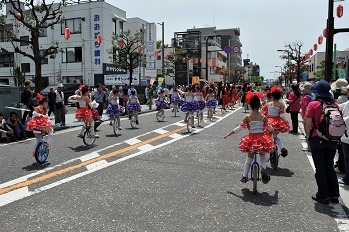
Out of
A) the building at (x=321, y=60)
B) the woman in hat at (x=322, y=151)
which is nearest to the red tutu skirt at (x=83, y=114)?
the woman in hat at (x=322, y=151)

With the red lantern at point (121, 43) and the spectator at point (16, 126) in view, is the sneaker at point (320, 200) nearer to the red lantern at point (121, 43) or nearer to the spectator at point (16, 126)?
the spectator at point (16, 126)

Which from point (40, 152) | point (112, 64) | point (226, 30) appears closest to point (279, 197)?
point (40, 152)

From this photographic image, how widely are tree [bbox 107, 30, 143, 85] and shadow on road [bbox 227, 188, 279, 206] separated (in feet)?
92.8

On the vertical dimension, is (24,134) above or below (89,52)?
below

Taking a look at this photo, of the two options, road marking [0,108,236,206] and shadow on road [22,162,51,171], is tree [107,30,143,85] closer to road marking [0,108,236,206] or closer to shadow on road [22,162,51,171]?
road marking [0,108,236,206]

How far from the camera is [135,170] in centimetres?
684

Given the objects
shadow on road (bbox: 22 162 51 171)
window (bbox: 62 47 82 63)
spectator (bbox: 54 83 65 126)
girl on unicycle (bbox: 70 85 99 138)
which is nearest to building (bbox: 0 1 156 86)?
window (bbox: 62 47 82 63)

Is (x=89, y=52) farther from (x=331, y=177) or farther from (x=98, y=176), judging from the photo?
(x=331, y=177)

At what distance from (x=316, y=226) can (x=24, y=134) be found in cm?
991

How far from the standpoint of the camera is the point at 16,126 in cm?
1106

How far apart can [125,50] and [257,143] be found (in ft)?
Answer: 103

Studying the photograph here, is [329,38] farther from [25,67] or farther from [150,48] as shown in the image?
[25,67]

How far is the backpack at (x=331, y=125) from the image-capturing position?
183 inches

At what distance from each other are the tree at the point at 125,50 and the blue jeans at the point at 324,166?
94.3 feet
